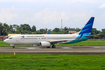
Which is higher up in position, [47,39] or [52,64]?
[47,39]

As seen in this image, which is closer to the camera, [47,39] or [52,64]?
[52,64]

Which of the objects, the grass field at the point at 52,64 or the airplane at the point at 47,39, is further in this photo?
the airplane at the point at 47,39

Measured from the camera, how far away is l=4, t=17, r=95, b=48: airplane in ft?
143

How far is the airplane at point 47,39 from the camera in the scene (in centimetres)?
4366

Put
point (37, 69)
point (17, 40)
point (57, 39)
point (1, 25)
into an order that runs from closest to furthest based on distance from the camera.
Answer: point (37, 69) → point (17, 40) → point (57, 39) → point (1, 25)

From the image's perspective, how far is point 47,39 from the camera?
151 ft

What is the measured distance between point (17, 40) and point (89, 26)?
19.1 meters

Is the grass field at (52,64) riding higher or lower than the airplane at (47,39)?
lower

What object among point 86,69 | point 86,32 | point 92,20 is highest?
point 92,20

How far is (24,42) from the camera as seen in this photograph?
44156 millimetres

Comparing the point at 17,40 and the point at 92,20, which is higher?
the point at 92,20

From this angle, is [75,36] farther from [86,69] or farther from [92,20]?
[86,69]

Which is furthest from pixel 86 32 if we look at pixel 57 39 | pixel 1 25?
pixel 1 25

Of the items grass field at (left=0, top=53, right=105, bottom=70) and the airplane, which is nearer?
grass field at (left=0, top=53, right=105, bottom=70)
